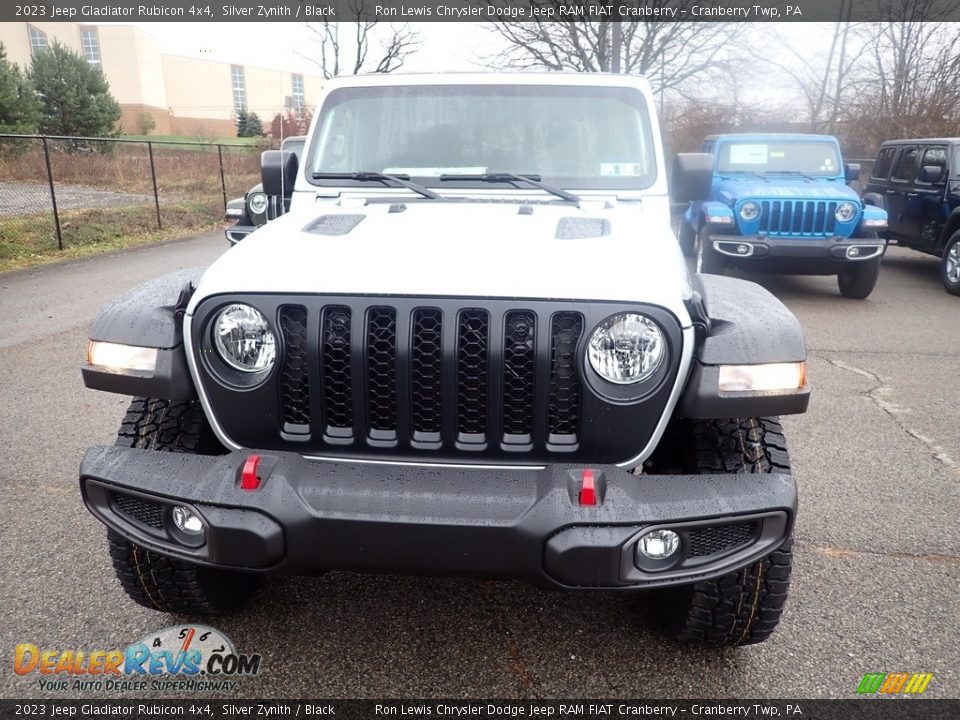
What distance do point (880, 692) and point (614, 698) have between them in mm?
827

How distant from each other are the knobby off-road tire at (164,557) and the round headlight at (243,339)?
0.38 m

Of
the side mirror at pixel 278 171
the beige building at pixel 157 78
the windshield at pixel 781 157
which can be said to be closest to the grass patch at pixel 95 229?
the side mirror at pixel 278 171

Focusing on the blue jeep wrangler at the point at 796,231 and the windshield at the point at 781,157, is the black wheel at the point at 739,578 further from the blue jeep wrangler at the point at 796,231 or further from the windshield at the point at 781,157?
the windshield at the point at 781,157

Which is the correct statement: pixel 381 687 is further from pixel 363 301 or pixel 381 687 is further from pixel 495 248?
pixel 495 248

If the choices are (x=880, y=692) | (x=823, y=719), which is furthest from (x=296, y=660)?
(x=880, y=692)

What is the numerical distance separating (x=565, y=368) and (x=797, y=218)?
6925 mm

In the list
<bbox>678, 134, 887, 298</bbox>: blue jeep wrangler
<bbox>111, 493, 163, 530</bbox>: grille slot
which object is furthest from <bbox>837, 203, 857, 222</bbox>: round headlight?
<bbox>111, 493, 163, 530</bbox>: grille slot

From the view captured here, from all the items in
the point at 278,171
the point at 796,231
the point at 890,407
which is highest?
the point at 278,171

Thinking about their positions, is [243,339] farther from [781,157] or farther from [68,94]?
[68,94]

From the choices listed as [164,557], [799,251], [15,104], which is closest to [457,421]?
[164,557]

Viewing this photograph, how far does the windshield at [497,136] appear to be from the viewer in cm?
328

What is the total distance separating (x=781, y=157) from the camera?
9.19 metres

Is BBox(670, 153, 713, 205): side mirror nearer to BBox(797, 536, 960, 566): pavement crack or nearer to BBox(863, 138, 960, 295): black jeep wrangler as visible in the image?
BBox(797, 536, 960, 566): pavement crack

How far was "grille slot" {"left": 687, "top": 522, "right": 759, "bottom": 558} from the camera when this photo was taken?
1.93 m
